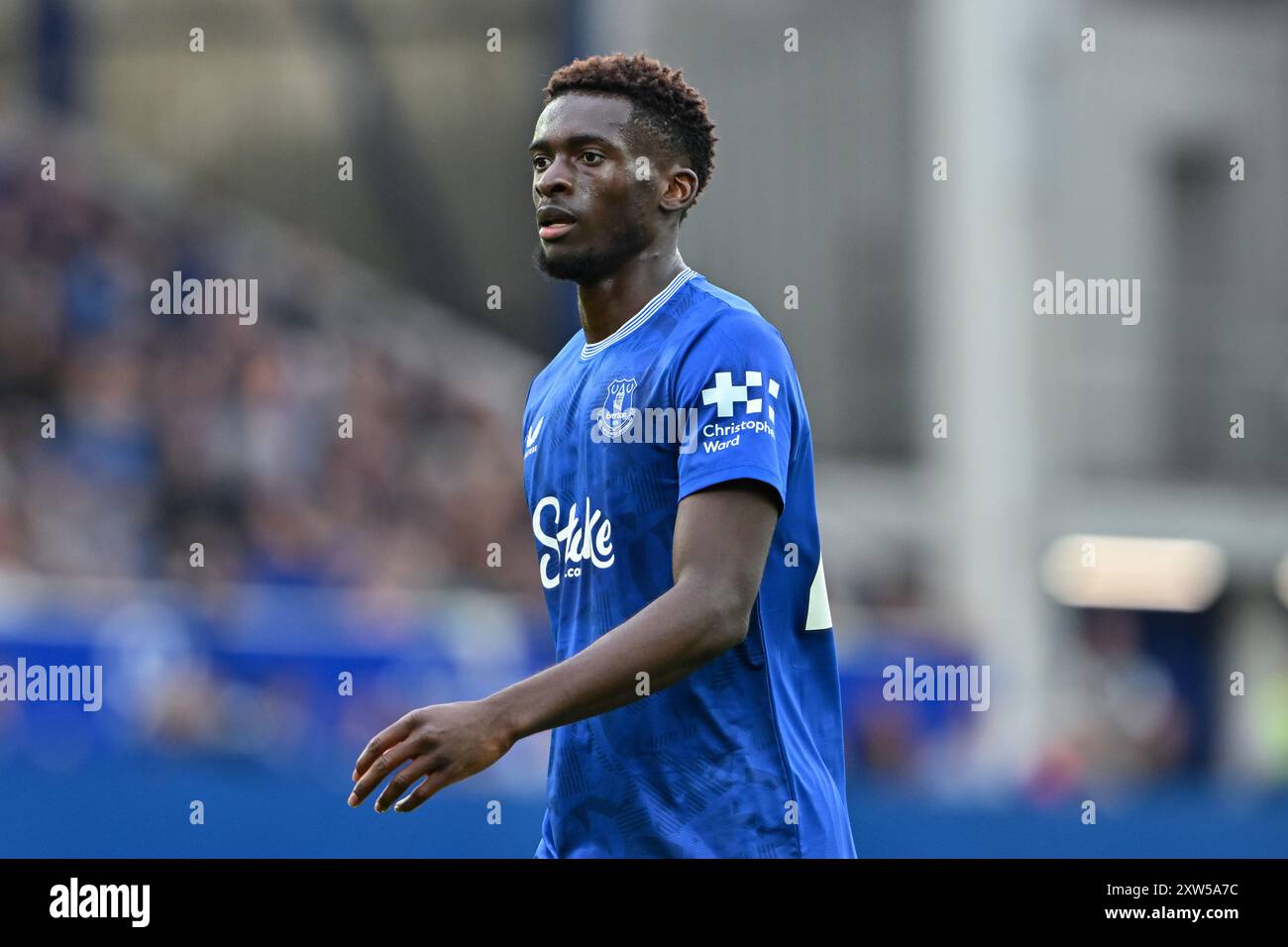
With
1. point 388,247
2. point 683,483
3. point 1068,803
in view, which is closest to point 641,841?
point 683,483

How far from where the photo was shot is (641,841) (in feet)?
13.3

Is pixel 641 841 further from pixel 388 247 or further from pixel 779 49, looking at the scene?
pixel 779 49

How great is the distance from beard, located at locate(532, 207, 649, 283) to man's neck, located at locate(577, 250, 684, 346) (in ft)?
0.11

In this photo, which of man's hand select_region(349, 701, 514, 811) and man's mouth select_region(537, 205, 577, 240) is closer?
man's hand select_region(349, 701, 514, 811)

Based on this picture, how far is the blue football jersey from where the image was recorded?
3990mm

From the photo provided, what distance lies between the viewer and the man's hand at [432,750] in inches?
136

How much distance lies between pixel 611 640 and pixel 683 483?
1.29 feet

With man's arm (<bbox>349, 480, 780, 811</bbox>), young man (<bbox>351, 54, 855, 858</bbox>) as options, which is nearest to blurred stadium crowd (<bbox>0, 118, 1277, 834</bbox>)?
young man (<bbox>351, 54, 855, 858</bbox>)

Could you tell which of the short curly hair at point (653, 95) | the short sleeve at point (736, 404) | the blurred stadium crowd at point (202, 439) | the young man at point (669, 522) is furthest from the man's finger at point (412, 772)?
the blurred stadium crowd at point (202, 439)

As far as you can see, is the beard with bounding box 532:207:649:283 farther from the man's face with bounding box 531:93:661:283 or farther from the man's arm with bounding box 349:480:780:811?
the man's arm with bounding box 349:480:780:811

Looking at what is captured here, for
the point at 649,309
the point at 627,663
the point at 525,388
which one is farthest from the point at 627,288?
the point at 525,388

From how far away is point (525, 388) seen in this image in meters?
15.1

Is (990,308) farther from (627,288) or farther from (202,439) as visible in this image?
(627,288)
